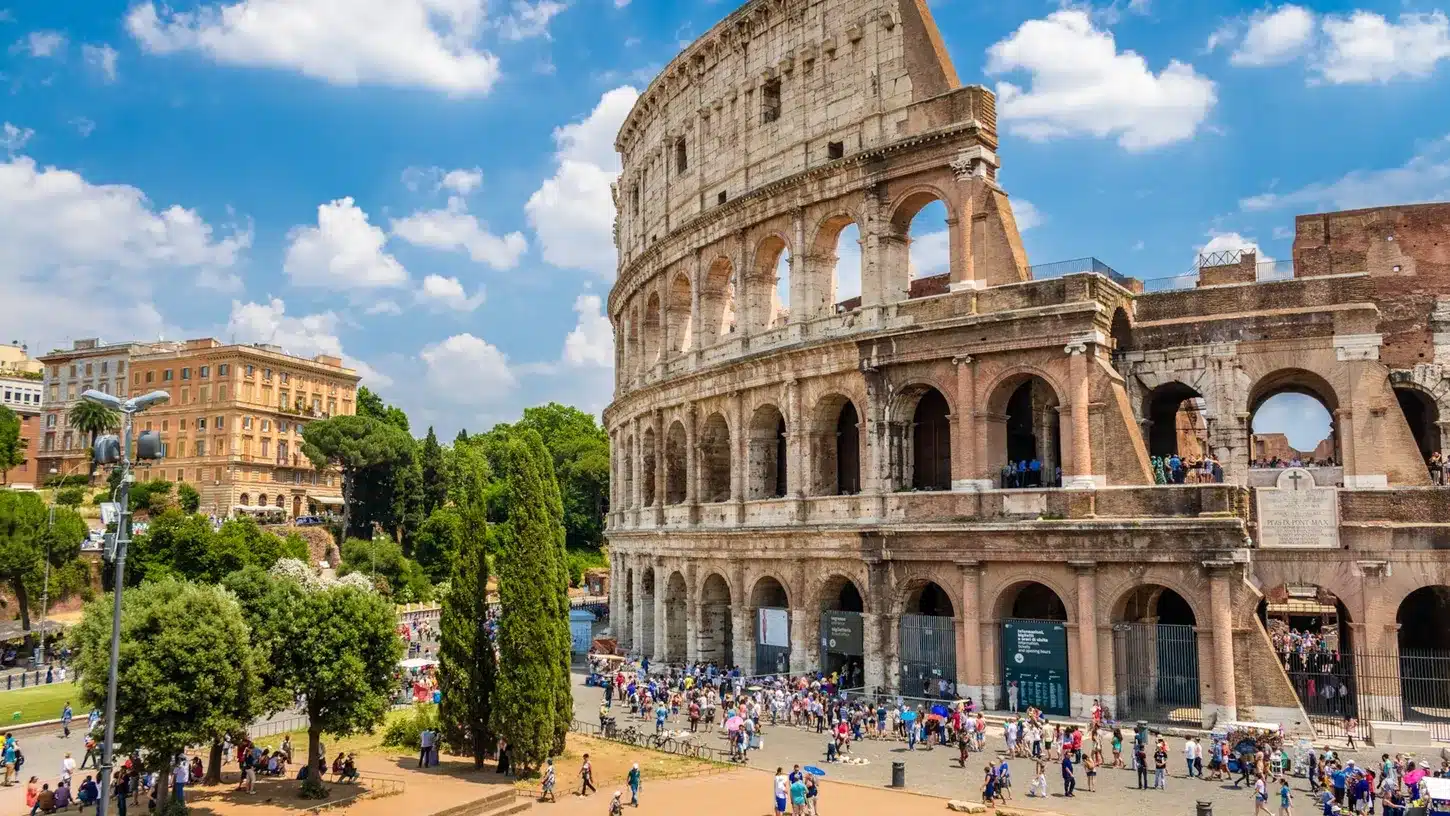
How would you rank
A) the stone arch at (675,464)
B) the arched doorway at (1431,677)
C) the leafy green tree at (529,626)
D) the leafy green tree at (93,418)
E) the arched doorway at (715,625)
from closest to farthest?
the leafy green tree at (529,626) < the arched doorway at (1431,677) < the arched doorway at (715,625) < the stone arch at (675,464) < the leafy green tree at (93,418)

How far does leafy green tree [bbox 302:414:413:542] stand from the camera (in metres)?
75.0

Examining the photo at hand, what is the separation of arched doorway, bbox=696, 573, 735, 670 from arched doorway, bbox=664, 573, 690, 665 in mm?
1615

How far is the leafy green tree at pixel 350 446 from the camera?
75000 millimetres

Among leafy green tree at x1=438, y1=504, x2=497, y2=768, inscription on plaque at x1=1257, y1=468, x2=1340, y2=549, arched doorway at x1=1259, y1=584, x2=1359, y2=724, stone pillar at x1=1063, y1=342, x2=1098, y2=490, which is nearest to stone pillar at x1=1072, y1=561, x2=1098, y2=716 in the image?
stone pillar at x1=1063, y1=342, x2=1098, y2=490

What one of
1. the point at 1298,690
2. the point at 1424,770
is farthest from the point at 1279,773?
the point at 1298,690

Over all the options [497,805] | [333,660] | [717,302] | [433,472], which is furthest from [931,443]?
[433,472]

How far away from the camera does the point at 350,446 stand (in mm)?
74812

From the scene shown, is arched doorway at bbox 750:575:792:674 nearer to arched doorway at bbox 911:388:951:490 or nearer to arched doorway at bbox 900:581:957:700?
arched doorway at bbox 900:581:957:700

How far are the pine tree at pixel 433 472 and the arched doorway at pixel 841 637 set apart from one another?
178 ft

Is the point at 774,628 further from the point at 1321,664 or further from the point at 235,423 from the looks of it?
the point at 235,423

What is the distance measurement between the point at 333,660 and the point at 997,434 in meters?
17.2

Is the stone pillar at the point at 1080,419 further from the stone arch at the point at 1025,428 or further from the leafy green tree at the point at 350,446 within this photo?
the leafy green tree at the point at 350,446

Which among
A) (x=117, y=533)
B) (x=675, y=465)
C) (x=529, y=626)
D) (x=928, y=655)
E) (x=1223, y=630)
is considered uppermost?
(x=675, y=465)

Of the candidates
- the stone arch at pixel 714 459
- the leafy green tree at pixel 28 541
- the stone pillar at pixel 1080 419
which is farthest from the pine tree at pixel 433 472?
the stone pillar at pixel 1080 419
